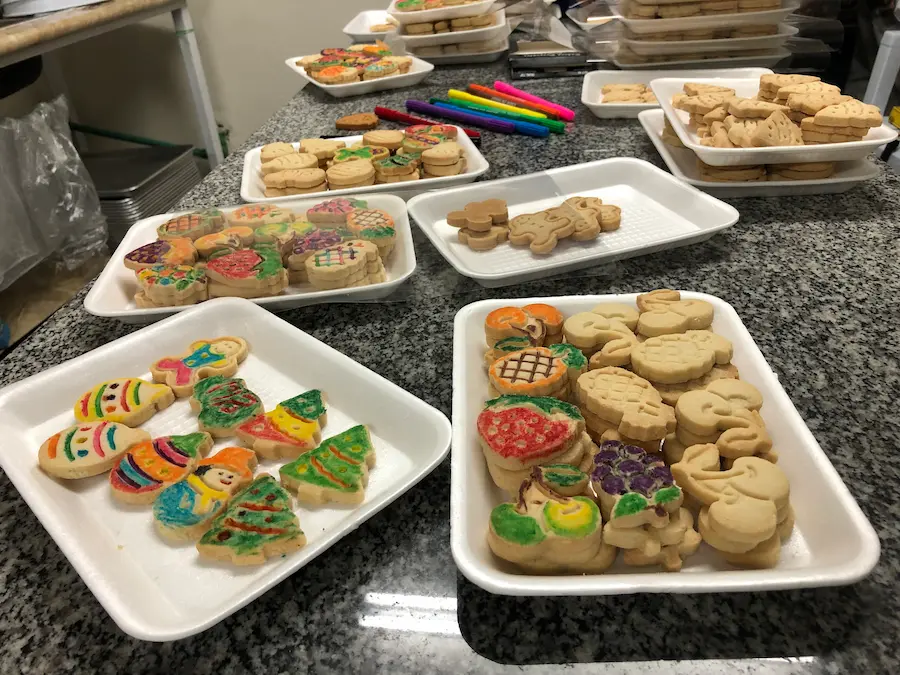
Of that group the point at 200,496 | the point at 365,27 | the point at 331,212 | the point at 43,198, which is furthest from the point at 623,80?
the point at 43,198

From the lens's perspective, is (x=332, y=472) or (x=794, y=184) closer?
(x=332, y=472)

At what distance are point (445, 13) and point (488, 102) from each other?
0.46m

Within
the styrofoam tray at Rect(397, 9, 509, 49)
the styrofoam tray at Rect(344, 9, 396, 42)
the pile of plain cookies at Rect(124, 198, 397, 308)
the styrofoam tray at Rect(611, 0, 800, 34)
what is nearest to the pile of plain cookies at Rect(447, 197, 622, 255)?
the pile of plain cookies at Rect(124, 198, 397, 308)

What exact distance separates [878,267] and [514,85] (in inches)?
38.9

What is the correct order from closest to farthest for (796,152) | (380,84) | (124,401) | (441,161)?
(124,401) → (796,152) → (441,161) → (380,84)

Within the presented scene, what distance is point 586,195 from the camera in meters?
1.04

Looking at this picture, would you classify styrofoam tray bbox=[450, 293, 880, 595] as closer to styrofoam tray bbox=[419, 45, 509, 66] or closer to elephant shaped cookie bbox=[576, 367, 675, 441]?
elephant shaped cookie bbox=[576, 367, 675, 441]

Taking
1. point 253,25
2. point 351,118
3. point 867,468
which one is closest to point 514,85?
point 351,118

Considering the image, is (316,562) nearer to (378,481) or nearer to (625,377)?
(378,481)

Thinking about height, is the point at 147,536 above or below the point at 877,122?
below

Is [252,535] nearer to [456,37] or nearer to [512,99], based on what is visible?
[512,99]

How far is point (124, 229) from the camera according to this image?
2021 mm

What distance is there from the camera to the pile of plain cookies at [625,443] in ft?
1.45

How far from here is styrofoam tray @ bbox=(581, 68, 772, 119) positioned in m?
1.32
